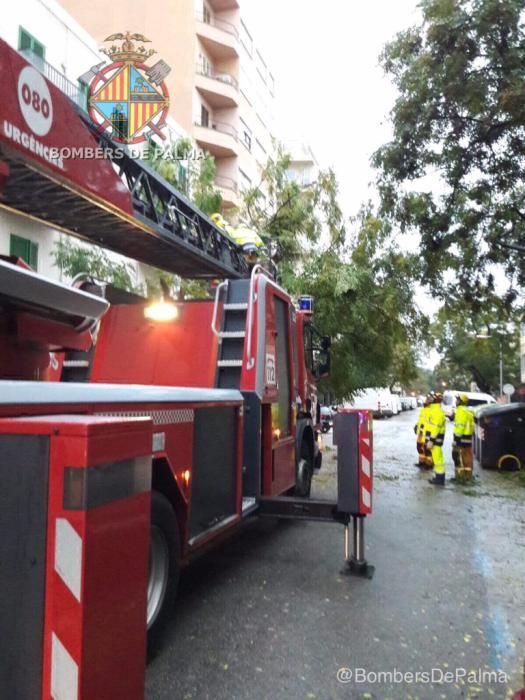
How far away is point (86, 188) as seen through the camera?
11.8ft

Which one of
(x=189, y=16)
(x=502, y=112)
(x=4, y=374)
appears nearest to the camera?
(x=4, y=374)

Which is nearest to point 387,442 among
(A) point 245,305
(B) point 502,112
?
(B) point 502,112

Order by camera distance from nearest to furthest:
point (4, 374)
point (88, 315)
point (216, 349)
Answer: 1. point (4, 374)
2. point (88, 315)
3. point (216, 349)

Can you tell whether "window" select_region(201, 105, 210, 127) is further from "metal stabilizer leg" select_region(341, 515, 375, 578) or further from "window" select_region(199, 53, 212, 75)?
"metal stabilizer leg" select_region(341, 515, 375, 578)

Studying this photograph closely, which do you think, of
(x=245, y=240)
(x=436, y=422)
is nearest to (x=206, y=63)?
(x=436, y=422)

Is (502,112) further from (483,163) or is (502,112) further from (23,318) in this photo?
(23,318)

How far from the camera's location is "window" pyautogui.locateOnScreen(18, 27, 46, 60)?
13.0 metres

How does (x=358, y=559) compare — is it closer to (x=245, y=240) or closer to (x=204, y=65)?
(x=245, y=240)

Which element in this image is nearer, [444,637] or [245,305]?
[444,637]

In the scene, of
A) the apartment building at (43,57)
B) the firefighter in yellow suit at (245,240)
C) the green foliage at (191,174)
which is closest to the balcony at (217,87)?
the apartment building at (43,57)

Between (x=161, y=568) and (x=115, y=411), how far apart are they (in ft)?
3.74

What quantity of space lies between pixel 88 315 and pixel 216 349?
2.34m

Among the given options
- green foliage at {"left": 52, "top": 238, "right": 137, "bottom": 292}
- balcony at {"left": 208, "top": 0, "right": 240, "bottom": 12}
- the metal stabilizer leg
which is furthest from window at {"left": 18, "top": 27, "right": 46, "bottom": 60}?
balcony at {"left": 208, "top": 0, "right": 240, "bottom": 12}

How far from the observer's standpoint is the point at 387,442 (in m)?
18.9
